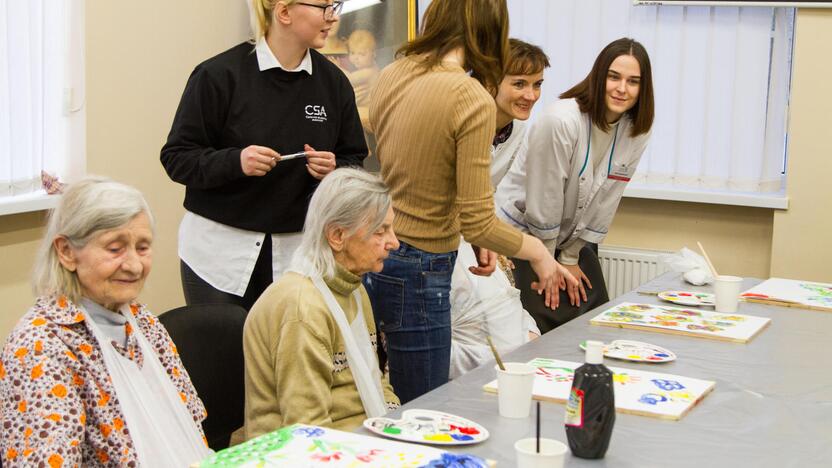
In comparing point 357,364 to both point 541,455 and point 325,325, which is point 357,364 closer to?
point 325,325

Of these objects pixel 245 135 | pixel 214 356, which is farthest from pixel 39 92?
pixel 214 356

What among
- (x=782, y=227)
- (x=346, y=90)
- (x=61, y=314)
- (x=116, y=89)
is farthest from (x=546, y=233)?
(x=61, y=314)

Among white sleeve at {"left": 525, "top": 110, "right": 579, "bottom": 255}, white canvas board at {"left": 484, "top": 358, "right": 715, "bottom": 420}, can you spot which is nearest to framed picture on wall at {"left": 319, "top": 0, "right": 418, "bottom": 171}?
white sleeve at {"left": 525, "top": 110, "right": 579, "bottom": 255}

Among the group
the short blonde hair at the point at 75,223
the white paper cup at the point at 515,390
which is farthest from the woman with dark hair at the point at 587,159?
the short blonde hair at the point at 75,223

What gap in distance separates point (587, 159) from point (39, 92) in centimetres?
185

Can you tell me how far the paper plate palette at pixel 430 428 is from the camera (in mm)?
1559

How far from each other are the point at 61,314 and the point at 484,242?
101 centimetres

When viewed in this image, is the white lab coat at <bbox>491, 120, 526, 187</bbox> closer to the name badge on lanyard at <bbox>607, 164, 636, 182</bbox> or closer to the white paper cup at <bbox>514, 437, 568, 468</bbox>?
the name badge on lanyard at <bbox>607, 164, 636, 182</bbox>

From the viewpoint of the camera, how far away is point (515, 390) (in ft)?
5.55

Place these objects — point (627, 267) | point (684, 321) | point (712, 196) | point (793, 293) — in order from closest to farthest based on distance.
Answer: point (684, 321)
point (793, 293)
point (712, 196)
point (627, 267)

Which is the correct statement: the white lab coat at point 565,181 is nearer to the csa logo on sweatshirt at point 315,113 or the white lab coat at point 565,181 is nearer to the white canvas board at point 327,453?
the csa logo on sweatshirt at point 315,113

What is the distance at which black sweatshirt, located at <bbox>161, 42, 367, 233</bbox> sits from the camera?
2.53 m

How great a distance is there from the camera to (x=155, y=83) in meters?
3.81

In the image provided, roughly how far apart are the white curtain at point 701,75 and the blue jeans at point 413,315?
244cm
